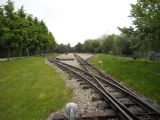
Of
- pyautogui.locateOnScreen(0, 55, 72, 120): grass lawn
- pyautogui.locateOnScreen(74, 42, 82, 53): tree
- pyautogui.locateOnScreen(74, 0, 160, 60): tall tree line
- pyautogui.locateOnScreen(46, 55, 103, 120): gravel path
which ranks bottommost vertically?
pyautogui.locateOnScreen(0, 55, 72, 120): grass lawn

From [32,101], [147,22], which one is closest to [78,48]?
[147,22]

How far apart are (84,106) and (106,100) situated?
90 cm

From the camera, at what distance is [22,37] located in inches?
1799

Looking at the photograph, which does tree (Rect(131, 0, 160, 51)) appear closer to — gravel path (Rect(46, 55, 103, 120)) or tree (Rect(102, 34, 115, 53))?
gravel path (Rect(46, 55, 103, 120))

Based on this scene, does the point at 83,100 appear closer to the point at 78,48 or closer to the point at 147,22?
the point at 147,22

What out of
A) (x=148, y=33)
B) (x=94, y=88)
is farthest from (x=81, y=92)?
(x=148, y=33)

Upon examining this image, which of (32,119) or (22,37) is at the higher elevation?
(22,37)

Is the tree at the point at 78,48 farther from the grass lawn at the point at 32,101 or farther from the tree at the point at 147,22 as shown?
the grass lawn at the point at 32,101

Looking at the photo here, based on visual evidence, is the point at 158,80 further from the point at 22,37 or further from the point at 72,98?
the point at 22,37

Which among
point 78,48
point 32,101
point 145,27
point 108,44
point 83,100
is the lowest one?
point 32,101

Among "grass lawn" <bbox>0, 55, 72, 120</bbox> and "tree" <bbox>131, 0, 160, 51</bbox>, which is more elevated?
"tree" <bbox>131, 0, 160, 51</bbox>

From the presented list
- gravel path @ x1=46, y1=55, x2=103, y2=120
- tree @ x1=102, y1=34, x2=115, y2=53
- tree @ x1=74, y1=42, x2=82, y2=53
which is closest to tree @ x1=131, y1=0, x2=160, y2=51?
gravel path @ x1=46, y1=55, x2=103, y2=120

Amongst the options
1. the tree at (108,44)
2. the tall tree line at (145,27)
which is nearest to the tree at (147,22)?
the tall tree line at (145,27)

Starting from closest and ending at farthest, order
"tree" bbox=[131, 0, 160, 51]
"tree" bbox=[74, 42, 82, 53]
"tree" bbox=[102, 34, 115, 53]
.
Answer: "tree" bbox=[131, 0, 160, 51], "tree" bbox=[102, 34, 115, 53], "tree" bbox=[74, 42, 82, 53]
